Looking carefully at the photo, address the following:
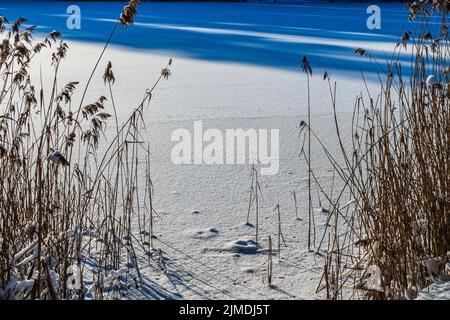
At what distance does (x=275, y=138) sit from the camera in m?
3.48

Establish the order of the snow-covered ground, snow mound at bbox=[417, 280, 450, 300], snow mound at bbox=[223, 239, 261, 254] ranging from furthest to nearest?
snow mound at bbox=[223, 239, 261, 254] → the snow-covered ground → snow mound at bbox=[417, 280, 450, 300]

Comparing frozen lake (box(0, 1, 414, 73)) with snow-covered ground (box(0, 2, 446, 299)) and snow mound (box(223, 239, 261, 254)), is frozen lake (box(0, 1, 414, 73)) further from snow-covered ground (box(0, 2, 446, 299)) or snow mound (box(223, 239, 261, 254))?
snow mound (box(223, 239, 261, 254))

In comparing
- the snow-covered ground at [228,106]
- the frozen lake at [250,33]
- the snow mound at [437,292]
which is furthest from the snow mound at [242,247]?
the frozen lake at [250,33]

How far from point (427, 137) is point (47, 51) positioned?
526cm

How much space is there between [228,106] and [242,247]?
2.30m

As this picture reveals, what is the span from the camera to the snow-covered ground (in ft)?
6.20

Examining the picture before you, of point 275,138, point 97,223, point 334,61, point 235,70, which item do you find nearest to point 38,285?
point 97,223

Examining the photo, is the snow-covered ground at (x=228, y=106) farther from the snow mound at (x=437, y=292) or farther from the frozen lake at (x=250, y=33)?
A: the snow mound at (x=437, y=292)

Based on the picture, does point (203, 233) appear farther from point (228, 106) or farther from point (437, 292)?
point (228, 106)

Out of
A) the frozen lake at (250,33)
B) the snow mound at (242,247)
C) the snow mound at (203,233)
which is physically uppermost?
the frozen lake at (250,33)

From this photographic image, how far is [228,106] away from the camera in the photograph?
4.27 meters

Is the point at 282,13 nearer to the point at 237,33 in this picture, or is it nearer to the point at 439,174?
the point at 237,33

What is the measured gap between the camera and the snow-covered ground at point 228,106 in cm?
189

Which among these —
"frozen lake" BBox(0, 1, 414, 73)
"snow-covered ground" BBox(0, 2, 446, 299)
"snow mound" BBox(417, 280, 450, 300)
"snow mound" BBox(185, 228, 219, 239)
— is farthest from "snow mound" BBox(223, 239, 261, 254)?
"frozen lake" BBox(0, 1, 414, 73)
